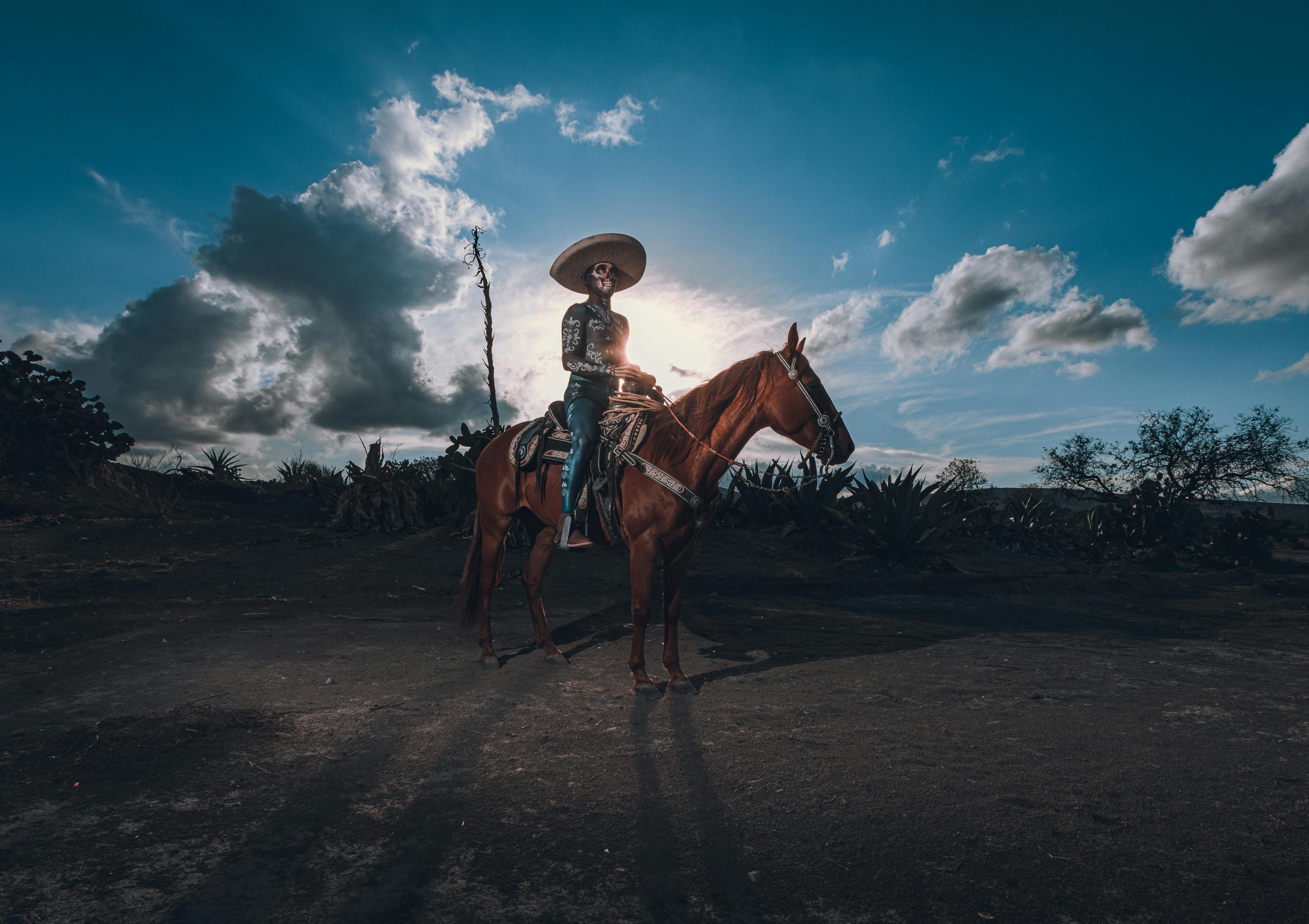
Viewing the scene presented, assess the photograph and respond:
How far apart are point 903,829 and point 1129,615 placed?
248 inches

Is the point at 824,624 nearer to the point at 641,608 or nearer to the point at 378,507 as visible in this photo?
the point at 641,608

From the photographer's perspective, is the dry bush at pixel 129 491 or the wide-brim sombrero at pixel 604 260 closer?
the wide-brim sombrero at pixel 604 260

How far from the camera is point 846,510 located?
1141 cm

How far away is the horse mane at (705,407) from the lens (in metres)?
3.92

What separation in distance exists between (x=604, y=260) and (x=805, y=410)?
197 cm

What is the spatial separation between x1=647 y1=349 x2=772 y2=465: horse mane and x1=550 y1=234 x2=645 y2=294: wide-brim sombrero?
118 centimetres

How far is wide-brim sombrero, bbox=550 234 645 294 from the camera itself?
4621mm

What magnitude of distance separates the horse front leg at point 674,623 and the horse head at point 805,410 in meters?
1.01

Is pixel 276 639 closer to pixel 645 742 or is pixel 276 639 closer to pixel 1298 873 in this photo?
pixel 645 742

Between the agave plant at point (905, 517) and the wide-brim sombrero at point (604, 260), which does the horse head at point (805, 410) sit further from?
the agave plant at point (905, 517)

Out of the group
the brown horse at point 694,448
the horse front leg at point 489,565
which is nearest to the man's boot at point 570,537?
the brown horse at point 694,448

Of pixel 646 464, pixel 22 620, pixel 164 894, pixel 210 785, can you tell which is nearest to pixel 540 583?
pixel 646 464

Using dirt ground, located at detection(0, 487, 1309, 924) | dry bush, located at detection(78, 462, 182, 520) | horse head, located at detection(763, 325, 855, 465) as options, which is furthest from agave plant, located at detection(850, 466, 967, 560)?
dry bush, located at detection(78, 462, 182, 520)

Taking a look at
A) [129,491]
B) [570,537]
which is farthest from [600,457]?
[129,491]
